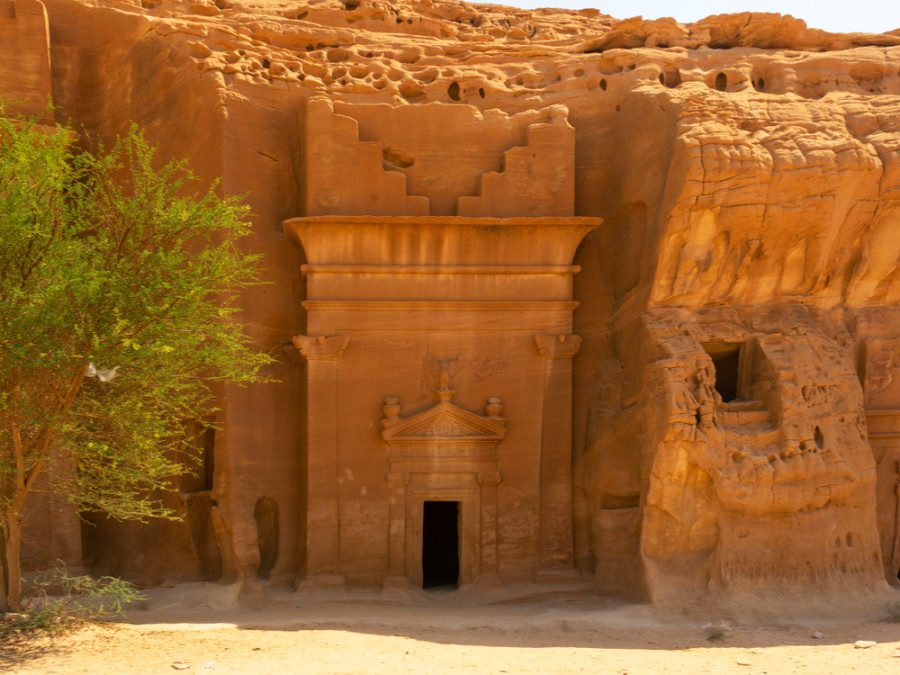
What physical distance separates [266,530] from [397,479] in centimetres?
213

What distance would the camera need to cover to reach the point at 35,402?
416 inches

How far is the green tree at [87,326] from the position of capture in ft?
33.6

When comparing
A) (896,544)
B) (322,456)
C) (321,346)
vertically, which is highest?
(321,346)

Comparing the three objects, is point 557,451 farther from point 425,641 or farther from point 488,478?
point 425,641

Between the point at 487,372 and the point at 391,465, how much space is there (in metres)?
1.91

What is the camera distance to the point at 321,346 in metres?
13.5

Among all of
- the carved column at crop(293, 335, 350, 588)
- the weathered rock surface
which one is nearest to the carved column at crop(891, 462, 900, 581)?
the weathered rock surface

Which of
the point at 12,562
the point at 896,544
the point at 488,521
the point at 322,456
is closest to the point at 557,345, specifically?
the point at 488,521

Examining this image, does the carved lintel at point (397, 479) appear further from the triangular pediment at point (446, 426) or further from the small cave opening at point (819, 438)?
the small cave opening at point (819, 438)

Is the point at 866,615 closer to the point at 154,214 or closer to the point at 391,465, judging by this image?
the point at 391,465

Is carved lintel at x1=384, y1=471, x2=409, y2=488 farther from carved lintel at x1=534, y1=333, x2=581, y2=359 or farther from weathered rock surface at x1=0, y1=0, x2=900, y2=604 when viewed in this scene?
carved lintel at x1=534, y1=333, x2=581, y2=359

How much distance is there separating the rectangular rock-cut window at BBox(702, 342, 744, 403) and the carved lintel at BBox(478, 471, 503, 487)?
3.40 m

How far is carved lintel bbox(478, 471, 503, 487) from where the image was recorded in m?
13.5

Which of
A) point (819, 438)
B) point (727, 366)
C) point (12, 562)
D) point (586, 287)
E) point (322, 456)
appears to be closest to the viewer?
point (12, 562)
